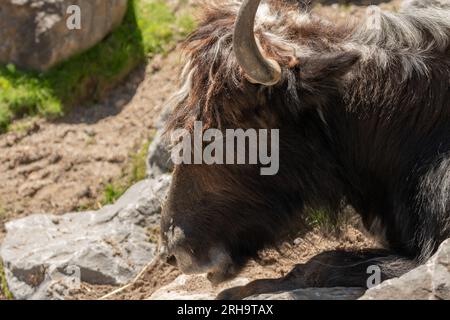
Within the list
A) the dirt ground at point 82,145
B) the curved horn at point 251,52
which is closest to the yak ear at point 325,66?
the curved horn at point 251,52

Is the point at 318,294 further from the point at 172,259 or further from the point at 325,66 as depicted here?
the point at 325,66

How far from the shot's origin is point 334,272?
214 inches

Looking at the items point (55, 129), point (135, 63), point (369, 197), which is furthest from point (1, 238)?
point (369, 197)

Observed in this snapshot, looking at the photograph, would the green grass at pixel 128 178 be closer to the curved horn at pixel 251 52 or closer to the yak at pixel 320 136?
the yak at pixel 320 136

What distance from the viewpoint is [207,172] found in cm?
541

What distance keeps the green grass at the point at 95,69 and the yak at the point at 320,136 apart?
14.5 feet

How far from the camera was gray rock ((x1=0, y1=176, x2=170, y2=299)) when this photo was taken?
7367 mm

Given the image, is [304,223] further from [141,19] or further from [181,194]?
[141,19]

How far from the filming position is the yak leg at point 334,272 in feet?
17.2

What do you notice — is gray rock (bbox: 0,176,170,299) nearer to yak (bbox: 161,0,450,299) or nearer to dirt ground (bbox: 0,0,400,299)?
dirt ground (bbox: 0,0,400,299)

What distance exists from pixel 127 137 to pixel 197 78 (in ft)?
13.7

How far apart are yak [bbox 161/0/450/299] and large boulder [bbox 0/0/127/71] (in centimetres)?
442

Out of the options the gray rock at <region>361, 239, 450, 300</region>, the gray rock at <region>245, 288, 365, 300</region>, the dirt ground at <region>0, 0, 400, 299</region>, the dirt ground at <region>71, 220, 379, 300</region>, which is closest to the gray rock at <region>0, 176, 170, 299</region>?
the dirt ground at <region>0, 0, 400, 299</region>
